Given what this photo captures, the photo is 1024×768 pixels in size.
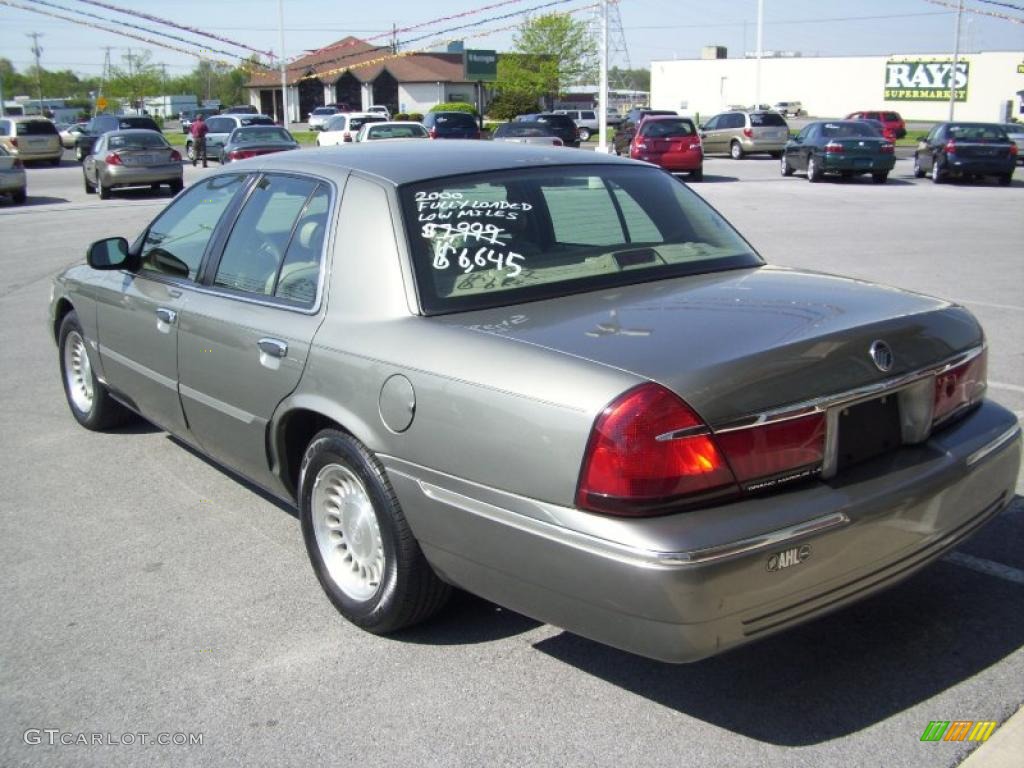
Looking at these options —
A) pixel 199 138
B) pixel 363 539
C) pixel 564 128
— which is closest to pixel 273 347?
pixel 363 539

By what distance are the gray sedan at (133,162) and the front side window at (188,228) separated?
20.7m

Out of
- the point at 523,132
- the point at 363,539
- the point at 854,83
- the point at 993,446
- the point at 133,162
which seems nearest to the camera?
the point at 993,446

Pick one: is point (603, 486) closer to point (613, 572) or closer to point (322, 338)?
point (613, 572)

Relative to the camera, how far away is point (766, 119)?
121 ft

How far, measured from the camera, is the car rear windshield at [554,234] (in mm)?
3787

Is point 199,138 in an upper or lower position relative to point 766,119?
lower

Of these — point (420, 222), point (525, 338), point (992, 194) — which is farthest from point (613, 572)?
A: point (992, 194)

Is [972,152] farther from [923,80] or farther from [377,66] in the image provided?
[377,66]

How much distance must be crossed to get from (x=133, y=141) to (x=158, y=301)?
21888mm

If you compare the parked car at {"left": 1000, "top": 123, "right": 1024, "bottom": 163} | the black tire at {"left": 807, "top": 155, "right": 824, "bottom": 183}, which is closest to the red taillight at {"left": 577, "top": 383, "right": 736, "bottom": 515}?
the black tire at {"left": 807, "top": 155, "right": 824, "bottom": 183}

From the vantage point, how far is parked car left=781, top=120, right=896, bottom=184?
25.8 metres

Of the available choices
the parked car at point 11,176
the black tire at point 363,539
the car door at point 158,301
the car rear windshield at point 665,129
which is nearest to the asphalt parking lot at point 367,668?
the black tire at point 363,539

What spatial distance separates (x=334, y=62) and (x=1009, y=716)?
80061 millimetres

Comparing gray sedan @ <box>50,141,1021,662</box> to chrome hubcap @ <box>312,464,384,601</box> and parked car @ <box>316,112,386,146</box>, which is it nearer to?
chrome hubcap @ <box>312,464,384,601</box>
